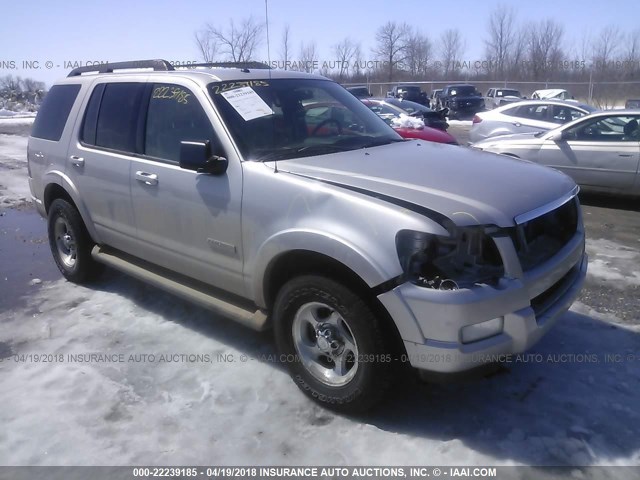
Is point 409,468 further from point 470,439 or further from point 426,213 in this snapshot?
point 426,213

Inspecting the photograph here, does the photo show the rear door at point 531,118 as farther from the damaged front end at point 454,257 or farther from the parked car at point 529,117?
the damaged front end at point 454,257

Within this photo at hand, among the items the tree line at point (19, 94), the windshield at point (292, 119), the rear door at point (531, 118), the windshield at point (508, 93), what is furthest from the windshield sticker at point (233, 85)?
the tree line at point (19, 94)

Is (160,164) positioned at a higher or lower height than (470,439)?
higher

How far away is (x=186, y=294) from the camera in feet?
13.1

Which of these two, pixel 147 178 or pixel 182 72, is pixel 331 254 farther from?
pixel 182 72

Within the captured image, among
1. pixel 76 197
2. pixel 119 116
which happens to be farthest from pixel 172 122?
pixel 76 197

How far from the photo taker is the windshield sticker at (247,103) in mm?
3764

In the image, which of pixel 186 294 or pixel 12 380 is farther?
pixel 186 294

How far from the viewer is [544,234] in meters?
3.26

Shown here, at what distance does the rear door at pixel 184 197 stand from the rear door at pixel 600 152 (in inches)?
255

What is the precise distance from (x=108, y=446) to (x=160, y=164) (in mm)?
1944

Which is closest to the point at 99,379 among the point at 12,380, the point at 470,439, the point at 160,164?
the point at 12,380

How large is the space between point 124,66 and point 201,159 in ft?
7.10

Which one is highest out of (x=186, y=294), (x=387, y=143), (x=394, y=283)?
(x=387, y=143)
